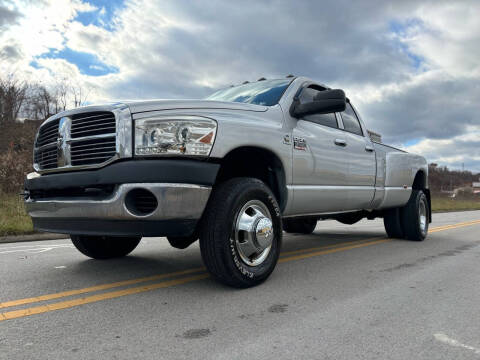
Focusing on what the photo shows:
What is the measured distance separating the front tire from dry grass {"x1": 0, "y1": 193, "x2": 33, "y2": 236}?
216 inches

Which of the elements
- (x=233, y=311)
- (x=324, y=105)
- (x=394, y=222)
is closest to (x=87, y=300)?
(x=233, y=311)

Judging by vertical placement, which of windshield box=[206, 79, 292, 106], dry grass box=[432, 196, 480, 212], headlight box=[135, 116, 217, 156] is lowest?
dry grass box=[432, 196, 480, 212]

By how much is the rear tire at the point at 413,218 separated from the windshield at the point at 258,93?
3671 millimetres

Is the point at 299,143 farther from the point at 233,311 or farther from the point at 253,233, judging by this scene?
the point at 233,311

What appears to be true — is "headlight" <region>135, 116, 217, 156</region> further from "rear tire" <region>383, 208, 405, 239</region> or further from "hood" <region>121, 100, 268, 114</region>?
"rear tire" <region>383, 208, 405, 239</region>

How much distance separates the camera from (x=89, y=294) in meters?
3.05

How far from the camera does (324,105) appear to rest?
3.92 m

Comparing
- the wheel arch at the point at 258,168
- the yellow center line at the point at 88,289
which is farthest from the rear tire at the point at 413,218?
the yellow center line at the point at 88,289

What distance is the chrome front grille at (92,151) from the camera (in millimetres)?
3012

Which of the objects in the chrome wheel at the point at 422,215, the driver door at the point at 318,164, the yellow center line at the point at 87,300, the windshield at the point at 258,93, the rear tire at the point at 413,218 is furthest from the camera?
the chrome wheel at the point at 422,215

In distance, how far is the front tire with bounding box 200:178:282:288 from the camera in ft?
10.0

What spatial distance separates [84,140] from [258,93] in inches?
77.6

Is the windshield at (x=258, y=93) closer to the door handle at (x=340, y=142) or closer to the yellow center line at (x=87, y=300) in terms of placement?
the door handle at (x=340, y=142)

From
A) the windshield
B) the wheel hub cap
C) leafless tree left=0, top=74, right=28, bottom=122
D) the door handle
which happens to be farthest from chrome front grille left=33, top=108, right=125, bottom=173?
leafless tree left=0, top=74, right=28, bottom=122
